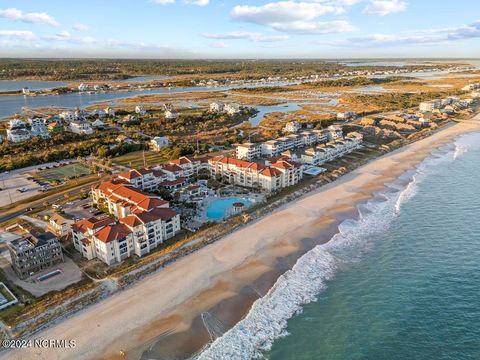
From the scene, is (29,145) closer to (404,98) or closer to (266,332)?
(266,332)

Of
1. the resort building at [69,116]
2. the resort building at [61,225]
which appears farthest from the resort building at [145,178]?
the resort building at [69,116]

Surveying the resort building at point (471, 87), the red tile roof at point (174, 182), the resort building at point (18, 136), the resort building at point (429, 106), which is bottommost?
the red tile roof at point (174, 182)

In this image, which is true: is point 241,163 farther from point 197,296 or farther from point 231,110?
point 231,110

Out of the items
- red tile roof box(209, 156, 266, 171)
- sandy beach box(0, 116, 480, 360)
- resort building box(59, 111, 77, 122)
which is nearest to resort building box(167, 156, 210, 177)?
red tile roof box(209, 156, 266, 171)

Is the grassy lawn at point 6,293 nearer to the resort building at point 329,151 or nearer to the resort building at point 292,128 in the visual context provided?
the resort building at point 329,151

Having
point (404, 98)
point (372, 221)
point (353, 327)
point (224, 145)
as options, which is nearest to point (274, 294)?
point (353, 327)

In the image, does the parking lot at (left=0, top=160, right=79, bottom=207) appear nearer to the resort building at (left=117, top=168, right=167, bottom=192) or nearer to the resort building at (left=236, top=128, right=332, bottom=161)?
the resort building at (left=117, top=168, right=167, bottom=192)
